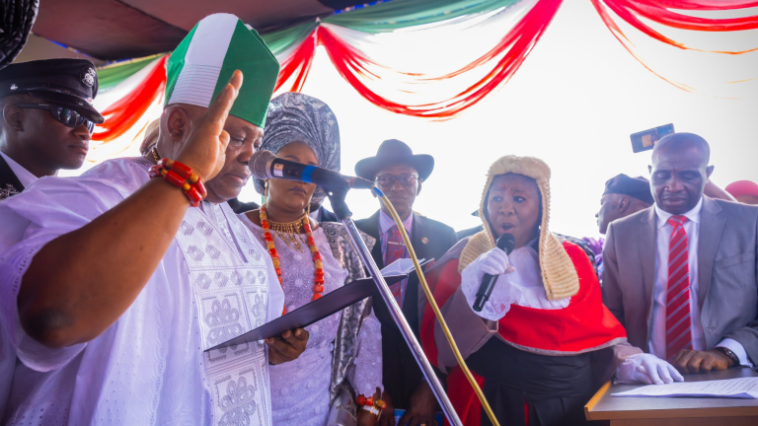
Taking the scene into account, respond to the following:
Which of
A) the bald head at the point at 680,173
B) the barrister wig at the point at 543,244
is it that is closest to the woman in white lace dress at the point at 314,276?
the barrister wig at the point at 543,244

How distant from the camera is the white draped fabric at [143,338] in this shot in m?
0.79

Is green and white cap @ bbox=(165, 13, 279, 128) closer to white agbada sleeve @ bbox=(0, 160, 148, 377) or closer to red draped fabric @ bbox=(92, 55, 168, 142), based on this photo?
white agbada sleeve @ bbox=(0, 160, 148, 377)

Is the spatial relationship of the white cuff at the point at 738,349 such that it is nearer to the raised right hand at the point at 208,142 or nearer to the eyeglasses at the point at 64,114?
the raised right hand at the point at 208,142

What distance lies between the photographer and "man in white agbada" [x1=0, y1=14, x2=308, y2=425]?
25.6 inches

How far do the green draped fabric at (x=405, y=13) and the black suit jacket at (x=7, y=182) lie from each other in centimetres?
315

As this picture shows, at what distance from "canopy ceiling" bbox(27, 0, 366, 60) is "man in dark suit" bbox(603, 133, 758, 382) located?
10.6 feet

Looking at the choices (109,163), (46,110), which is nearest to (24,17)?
(109,163)

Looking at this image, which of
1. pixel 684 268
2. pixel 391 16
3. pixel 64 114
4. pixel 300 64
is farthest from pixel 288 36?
pixel 684 268

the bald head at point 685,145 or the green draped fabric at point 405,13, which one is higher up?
the green draped fabric at point 405,13

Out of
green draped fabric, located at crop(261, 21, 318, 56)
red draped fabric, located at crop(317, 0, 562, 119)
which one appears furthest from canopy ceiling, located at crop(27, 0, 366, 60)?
red draped fabric, located at crop(317, 0, 562, 119)

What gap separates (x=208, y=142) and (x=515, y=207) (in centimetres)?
221

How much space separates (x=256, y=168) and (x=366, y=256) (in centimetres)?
44

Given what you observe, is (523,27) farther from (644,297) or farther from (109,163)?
(109,163)

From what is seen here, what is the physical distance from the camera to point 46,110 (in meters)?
2.30
